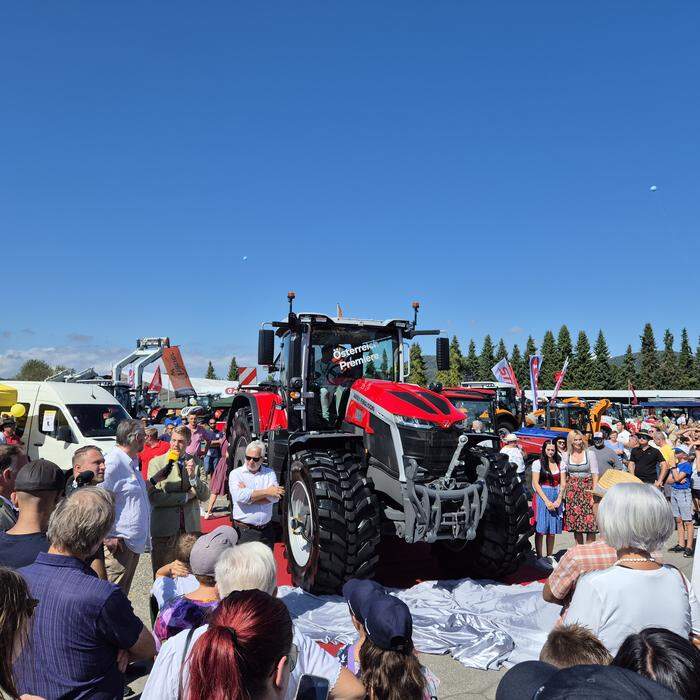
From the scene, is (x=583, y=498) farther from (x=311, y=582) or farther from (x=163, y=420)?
(x=163, y=420)

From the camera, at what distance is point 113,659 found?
1986 mm

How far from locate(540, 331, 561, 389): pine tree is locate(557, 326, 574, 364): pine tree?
0.44m

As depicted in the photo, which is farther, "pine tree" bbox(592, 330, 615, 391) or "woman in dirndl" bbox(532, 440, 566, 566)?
"pine tree" bbox(592, 330, 615, 391)

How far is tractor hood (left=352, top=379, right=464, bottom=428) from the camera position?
5484 mm

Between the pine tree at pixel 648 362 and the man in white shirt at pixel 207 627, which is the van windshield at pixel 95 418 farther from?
the pine tree at pixel 648 362

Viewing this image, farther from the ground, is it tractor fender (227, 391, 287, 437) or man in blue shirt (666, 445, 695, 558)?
tractor fender (227, 391, 287, 437)

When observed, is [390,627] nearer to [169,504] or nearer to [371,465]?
[169,504]

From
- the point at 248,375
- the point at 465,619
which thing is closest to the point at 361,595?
the point at 465,619

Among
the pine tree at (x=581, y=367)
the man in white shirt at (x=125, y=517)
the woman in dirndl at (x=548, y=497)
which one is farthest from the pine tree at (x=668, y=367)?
the man in white shirt at (x=125, y=517)

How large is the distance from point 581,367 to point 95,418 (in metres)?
56.0

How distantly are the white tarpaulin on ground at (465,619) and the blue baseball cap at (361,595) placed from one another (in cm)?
226

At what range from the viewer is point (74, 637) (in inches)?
74.5

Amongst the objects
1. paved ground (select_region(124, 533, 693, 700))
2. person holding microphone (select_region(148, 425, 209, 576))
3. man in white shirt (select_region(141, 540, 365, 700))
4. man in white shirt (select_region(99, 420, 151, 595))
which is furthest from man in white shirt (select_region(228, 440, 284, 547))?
man in white shirt (select_region(141, 540, 365, 700))

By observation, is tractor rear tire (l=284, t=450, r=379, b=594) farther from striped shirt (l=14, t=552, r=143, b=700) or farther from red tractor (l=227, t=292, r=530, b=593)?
striped shirt (l=14, t=552, r=143, b=700)
